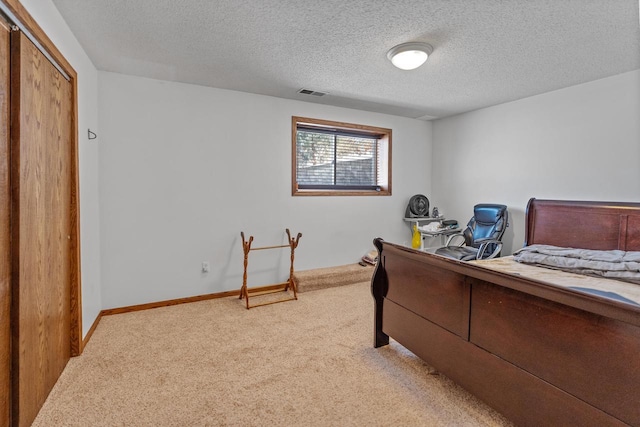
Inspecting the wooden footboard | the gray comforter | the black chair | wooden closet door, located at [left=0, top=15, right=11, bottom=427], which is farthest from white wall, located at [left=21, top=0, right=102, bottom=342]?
the gray comforter

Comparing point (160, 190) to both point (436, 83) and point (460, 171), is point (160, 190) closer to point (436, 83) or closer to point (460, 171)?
point (436, 83)

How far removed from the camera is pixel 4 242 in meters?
1.44

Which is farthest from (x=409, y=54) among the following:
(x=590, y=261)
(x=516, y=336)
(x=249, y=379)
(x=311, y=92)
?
(x=249, y=379)

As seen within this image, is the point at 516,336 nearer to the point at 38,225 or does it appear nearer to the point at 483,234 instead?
the point at 38,225

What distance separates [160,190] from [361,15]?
2562 millimetres

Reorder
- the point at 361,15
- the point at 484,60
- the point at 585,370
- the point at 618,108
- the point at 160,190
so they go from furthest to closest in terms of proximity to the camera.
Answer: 1. the point at 160,190
2. the point at 618,108
3. the point at 484,60
4. the point at 361,15
5. the point at 585,370

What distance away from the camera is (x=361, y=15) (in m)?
2.06

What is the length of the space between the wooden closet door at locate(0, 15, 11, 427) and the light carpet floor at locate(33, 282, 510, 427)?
39cm

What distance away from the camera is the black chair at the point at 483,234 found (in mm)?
3705

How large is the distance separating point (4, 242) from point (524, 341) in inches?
97.5

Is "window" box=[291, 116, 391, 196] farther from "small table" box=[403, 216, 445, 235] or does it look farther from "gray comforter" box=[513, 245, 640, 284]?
"gray comforter" box=[513, 245, 640, 284]

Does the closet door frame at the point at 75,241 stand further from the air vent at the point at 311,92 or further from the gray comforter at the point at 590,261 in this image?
the gray comforter at the point at 590,261

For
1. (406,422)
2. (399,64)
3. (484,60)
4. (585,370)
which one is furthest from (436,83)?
(406,422)

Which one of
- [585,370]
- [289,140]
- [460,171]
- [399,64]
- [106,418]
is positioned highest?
[399,64]
